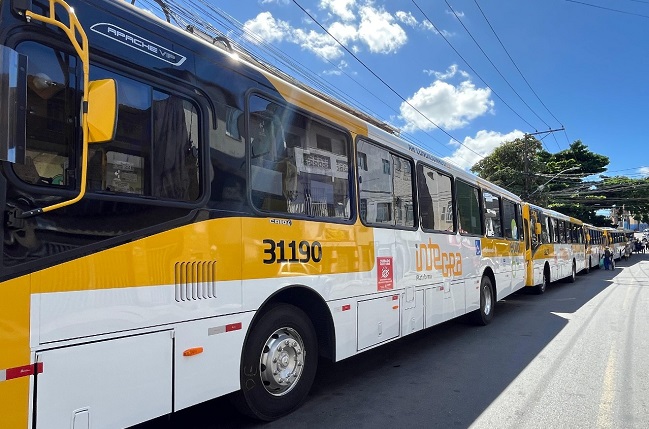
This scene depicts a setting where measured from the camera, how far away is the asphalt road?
427 cm

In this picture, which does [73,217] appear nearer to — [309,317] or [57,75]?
[57,75]

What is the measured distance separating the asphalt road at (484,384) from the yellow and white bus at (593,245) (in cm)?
1796

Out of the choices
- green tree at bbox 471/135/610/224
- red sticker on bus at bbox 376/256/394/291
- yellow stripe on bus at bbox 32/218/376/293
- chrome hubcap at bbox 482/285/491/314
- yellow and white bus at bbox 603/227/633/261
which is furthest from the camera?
green tree at bbox 471/135/610/224

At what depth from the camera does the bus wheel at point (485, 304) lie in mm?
9041

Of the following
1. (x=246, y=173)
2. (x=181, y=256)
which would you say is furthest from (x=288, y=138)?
(x=181, y=256)

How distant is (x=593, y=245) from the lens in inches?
1080

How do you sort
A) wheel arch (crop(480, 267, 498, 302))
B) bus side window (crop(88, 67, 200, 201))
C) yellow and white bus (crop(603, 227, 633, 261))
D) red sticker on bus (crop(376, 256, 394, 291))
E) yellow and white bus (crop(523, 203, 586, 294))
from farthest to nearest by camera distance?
yellow and white bus (crop(603, 227, 633, 261)), yellow and white bus (crop(523, 203, 586, 294)), wheel arch (crop(480, 267, 498, 302)), red sticker on bus (crop(376, 256, 394, 291)), bus side window (crop(88, 67, 200, 201))

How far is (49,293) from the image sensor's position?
2523mm

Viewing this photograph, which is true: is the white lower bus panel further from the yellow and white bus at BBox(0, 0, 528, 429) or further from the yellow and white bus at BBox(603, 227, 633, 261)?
the yellow and white bus at BBox(603, 227, 633, 261)

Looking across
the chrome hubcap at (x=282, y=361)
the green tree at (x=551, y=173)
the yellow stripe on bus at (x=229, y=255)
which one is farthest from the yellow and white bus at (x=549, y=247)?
the green tree at (x=551, y=173)

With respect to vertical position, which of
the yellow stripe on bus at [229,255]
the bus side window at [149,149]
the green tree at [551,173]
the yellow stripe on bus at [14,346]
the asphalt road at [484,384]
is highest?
the green tree at [551,173]

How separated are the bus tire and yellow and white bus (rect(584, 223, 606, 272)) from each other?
2404 cm

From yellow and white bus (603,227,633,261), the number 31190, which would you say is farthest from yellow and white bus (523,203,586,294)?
yellow and white bus (603,227,633,261)

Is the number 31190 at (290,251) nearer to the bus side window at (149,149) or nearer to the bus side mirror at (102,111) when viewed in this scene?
the bus side window at (149,149)
